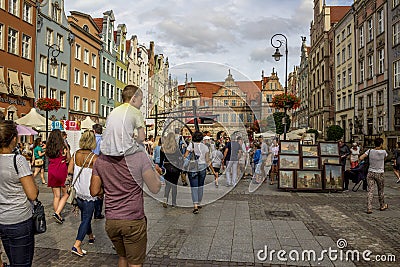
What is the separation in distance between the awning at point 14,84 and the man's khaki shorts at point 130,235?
25069 millimetres

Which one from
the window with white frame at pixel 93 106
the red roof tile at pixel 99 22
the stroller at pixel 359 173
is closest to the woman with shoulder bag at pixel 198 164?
the stroller at pixel 359 173

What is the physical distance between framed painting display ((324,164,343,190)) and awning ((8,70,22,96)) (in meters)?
22.0

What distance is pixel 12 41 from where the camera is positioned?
2538cm

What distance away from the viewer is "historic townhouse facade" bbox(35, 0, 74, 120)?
94.0ft

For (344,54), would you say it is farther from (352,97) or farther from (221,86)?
(221,86)

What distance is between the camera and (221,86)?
4.85 m

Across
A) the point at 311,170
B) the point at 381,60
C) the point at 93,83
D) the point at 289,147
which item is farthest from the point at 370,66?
the point at 93,83

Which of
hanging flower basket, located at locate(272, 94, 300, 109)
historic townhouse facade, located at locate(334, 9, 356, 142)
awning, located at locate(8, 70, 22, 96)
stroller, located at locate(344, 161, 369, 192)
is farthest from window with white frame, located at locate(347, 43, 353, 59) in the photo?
awning, located at locate(8, 70, 22, 96)

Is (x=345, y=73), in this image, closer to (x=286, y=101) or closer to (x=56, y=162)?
(x=286, y=101)

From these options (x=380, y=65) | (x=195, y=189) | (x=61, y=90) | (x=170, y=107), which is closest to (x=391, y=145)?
(x=380, y=65)

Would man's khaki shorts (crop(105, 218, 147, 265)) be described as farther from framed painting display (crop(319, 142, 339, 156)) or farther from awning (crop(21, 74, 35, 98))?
awning (crop(21, 74, 35, 98))

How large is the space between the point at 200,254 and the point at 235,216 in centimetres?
277

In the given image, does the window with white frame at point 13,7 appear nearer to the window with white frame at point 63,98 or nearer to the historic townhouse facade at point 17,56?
the historic townhouse facade at point 17,56

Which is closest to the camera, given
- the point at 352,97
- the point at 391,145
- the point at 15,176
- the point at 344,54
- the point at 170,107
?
the point at 15,176
